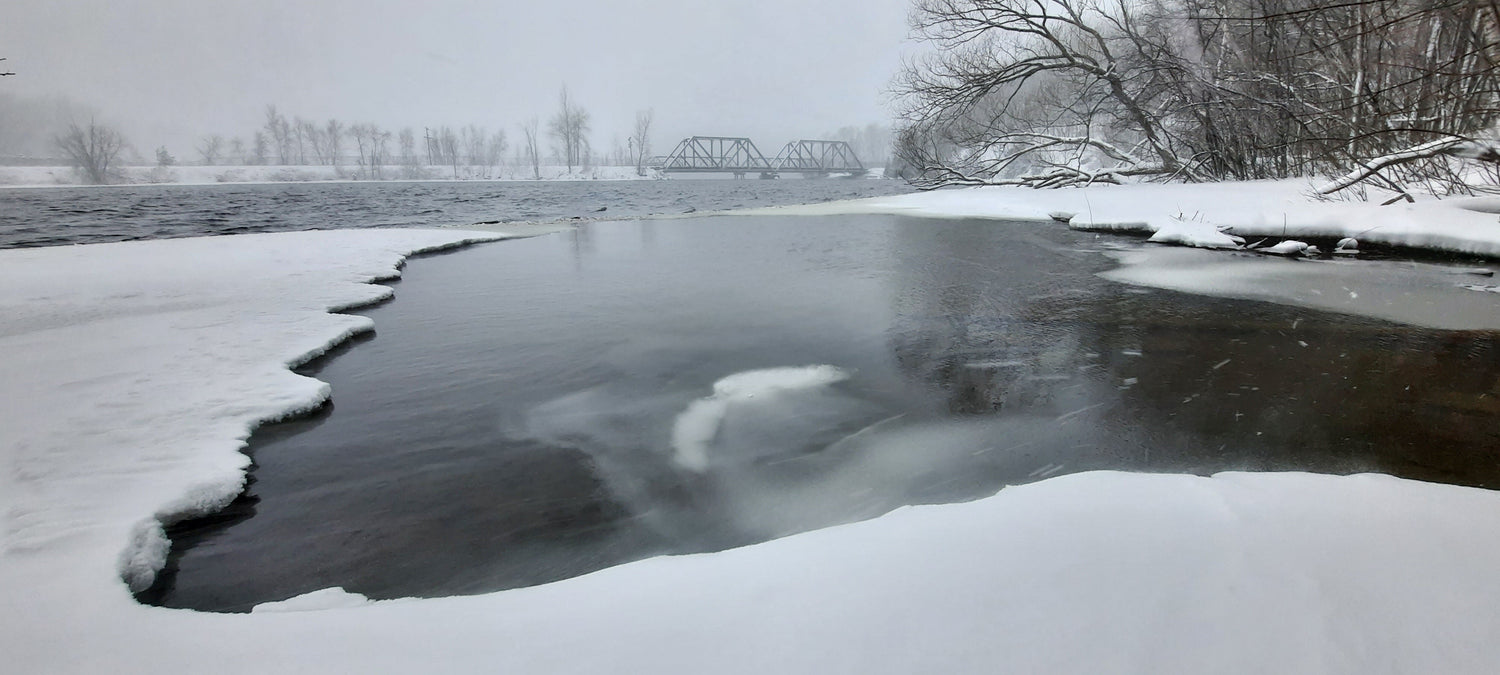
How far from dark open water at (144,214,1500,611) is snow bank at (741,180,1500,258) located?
4828 millimetres

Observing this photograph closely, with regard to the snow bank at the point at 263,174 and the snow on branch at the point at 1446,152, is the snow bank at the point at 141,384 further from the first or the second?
the snow bank at the point at 263,174

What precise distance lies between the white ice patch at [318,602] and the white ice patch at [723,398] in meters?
1.55

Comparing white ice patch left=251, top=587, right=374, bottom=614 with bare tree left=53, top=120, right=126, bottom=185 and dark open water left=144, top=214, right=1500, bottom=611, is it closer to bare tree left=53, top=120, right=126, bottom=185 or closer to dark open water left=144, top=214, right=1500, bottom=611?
dark open water left=144, top=214, right=1500, bottom=611

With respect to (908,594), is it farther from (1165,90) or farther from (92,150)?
(92,150)

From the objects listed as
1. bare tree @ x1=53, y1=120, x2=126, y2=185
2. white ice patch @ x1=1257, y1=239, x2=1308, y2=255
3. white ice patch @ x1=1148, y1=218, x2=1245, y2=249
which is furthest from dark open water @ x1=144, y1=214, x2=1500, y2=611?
bare tree @ x1=53, y1=120, x2=126, y2=185

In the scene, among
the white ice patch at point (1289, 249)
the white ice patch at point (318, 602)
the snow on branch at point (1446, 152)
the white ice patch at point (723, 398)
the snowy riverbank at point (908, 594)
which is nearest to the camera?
the snowy riverbank at point (908, 594)

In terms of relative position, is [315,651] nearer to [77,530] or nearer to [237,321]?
[77,530]

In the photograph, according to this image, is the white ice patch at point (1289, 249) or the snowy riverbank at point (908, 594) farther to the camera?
the white ice patch at point (1289, 249)

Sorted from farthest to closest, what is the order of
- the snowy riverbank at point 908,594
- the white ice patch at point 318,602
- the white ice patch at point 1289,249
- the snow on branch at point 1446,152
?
the white ice patch at point 1289,249
the snow on branch at point 1446,152
the white ice patch at point 318,602
the snowy riverbank at point 908,594

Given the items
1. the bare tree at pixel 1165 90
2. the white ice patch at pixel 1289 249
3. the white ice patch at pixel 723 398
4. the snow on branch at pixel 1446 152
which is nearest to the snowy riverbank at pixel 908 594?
the white ice patch at pixel 723 398

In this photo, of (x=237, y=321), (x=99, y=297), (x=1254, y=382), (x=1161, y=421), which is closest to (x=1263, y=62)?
(x=1254, y=382)

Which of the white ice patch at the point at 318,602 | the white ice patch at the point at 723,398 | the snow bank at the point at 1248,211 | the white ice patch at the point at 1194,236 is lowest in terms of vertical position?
the white ice patch at the point at 318,602

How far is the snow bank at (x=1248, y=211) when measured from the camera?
29.4 ft

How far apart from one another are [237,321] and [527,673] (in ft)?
19.5
